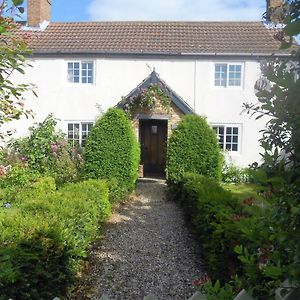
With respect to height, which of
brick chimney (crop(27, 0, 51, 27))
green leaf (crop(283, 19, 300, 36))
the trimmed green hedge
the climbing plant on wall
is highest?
brick chimney (crop(27, 0, 51, 27))

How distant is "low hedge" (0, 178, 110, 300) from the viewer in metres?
3.62

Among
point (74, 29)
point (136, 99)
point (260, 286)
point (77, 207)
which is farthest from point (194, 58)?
point (260, 286)

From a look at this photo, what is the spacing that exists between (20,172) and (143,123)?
23.3 ft

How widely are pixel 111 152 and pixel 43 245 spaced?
6974mm

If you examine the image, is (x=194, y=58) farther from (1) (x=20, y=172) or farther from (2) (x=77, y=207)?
(2) (x=77, y=207)

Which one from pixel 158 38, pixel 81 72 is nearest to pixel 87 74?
pixel 81 72

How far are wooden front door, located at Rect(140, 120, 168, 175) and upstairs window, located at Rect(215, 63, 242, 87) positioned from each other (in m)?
3.27

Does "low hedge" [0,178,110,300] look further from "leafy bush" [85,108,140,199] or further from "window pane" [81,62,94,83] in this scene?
"window pane" [81,62,94,83]

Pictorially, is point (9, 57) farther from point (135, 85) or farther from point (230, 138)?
point (230, 138)

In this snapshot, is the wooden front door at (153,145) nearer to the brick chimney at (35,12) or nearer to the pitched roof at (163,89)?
the pitched roof at (163,89)

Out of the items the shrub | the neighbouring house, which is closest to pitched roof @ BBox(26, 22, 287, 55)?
the neighbouring house

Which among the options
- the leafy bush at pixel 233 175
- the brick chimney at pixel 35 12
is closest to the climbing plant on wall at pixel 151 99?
the leafy bush at pixel 233 175

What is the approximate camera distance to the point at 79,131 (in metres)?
17.4

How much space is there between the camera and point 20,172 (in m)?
12.1
